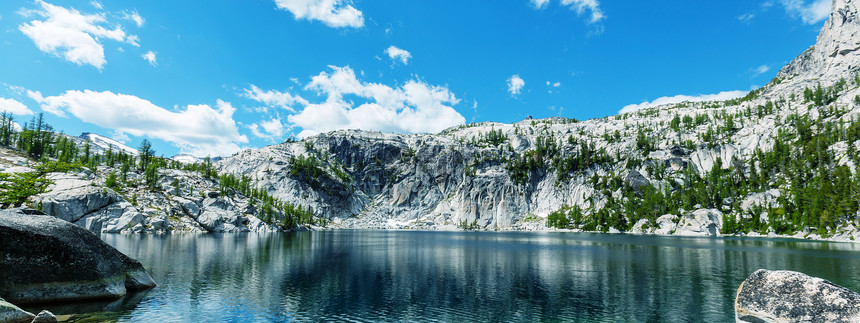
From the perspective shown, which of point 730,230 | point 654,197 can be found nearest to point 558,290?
point 730,230

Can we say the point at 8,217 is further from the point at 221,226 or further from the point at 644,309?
the point at 221,226

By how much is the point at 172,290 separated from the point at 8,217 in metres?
13.3

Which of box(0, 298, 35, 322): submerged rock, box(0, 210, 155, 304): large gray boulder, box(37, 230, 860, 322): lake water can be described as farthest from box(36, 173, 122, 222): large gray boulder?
box(0, 298, 35, 322): submerged rock

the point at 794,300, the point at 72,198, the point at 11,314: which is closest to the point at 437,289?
the point at 794,300

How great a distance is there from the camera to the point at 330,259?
65438 mm

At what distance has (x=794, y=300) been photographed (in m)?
23.1

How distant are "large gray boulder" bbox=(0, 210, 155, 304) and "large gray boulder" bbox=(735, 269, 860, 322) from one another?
4773 cm

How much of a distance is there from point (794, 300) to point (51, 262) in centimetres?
5123

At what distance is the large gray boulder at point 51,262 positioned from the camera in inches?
1122

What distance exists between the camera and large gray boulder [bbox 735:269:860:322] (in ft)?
71.8

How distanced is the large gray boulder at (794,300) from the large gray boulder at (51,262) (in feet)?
157

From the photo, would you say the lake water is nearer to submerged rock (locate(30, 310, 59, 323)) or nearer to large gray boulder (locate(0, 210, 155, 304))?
large gray boulder (locate(0, 210, 155, 304))

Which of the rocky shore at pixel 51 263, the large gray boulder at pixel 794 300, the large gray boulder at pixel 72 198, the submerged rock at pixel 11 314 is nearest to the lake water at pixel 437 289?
the rocky shore at pixel 51 263

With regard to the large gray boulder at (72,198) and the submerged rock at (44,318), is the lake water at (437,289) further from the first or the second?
the large gray boulder at (72,198)
